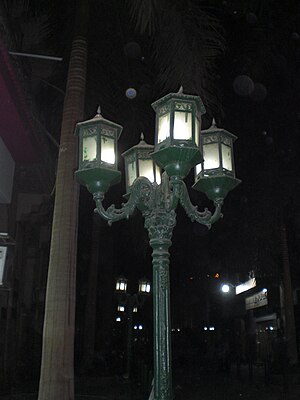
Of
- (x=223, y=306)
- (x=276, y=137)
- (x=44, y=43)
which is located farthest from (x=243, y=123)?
(x=223, y=306)

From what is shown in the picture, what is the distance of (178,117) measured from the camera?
5043 mm

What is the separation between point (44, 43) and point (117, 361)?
15444 millimetres

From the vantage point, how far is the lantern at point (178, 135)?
4945 mm

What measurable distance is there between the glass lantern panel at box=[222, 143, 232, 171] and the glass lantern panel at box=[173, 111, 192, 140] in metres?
0.86

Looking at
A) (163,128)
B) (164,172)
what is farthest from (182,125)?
(164,172)

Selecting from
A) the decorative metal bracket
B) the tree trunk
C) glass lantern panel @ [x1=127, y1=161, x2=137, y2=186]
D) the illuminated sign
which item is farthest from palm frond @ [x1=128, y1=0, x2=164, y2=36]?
the illuminated sign

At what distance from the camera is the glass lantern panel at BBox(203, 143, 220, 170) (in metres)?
5.72

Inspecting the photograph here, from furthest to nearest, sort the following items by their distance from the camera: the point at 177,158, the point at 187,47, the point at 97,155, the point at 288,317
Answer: the point at 288,317, the point at 187,47, the point at 97,155, the point at 177,158

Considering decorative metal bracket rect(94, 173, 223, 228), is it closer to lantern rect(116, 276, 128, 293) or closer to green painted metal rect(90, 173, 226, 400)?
green painted metal rect(90, 173, 226, 400)

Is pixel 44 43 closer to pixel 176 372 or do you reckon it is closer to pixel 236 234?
pixel 236 234

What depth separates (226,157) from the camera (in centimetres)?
580

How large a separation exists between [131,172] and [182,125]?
136 cm

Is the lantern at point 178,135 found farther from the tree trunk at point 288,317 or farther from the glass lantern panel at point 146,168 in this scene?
the tree trunk at point 288,317

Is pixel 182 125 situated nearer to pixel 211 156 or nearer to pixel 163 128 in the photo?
pixel 163 128
